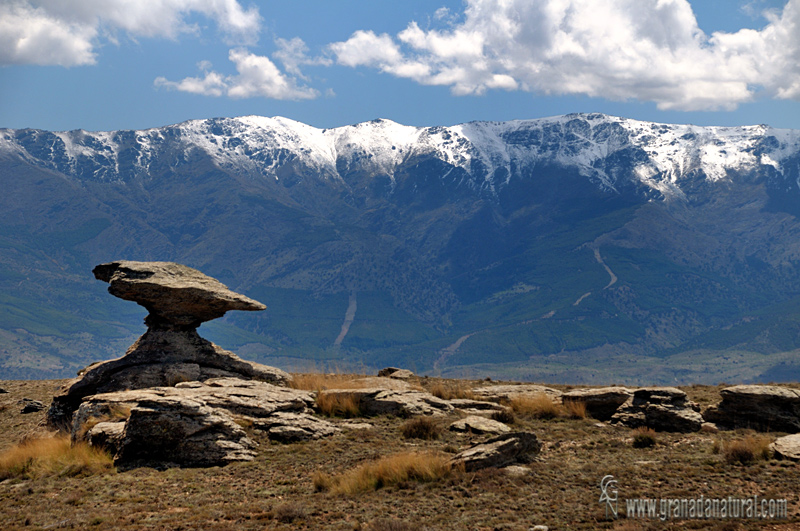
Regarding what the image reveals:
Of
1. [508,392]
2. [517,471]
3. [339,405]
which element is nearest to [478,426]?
[517,471]

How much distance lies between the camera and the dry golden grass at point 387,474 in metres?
17.1

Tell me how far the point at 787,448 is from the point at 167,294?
23214 mm

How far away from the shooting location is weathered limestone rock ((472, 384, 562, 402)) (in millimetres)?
29047

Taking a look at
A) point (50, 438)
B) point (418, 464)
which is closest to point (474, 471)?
point (418, 464)

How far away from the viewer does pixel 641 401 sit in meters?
25.3

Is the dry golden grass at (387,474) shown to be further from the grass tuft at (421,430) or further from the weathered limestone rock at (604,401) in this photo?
the weathered limestone rock at (604,401)

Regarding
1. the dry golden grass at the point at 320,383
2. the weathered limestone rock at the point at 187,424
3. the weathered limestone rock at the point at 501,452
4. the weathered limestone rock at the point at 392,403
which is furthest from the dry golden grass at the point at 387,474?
the dry golden grass at the point at 320,383

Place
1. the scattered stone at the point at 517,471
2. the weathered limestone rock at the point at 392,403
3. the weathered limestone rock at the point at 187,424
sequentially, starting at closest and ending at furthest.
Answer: the scattered stone at the point at 517,471, the weathered limestone rock at the point at 187,424, the weathered limestone rock at the point at 392,403

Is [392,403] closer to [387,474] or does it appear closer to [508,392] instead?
[508,392]

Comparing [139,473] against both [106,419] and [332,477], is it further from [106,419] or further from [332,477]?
[332,477]

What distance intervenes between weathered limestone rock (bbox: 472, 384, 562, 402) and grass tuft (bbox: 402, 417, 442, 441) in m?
7.09

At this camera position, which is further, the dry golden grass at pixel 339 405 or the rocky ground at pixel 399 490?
the dry golden grass at pixel 339 405

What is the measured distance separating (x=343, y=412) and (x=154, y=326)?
10070 millimetres

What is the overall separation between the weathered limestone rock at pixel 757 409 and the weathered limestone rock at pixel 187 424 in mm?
13844
